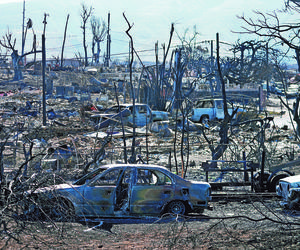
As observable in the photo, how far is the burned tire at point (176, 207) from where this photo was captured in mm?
11133

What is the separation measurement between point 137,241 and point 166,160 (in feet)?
29.9

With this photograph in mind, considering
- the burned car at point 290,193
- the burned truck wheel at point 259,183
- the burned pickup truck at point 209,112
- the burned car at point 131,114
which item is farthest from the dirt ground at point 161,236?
the burned pickup truck at point 209,112

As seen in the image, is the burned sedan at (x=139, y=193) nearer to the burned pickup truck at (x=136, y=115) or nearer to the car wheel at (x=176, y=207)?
the car wheel at (x=176, y=207)

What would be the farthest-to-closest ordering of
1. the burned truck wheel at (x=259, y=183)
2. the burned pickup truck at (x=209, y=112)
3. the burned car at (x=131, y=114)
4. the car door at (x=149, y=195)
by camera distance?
1. the burned pickup truck at (x=209, y=112)
2. the burned car at (x=131, y=114)
3. the burned truck wheel at (x=259, y=183)
4. the car door at (x=149, y=195)

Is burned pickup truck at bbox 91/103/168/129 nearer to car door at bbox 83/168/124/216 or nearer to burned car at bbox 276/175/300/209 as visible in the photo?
burned car at bbox 276/175/300/209

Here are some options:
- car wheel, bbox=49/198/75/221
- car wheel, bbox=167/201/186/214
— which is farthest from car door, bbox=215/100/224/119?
car wheel, bbox=49/198/75/221

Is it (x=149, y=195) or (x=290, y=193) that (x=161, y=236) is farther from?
(x=290, y=193)

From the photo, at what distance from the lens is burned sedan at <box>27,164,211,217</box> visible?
10938 millimetres

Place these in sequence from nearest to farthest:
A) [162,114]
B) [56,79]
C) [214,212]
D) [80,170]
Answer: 1. [214,212]
2. [80,170]
3. [162,114]
4. [56,79]

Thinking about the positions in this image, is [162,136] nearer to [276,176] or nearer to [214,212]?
[276,176]

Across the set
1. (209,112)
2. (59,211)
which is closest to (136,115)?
(209,112)

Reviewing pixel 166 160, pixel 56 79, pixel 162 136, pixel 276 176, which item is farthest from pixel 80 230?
pixel 56 79

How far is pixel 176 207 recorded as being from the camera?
11.2 metres

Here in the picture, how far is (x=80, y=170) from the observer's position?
13.7 metres
